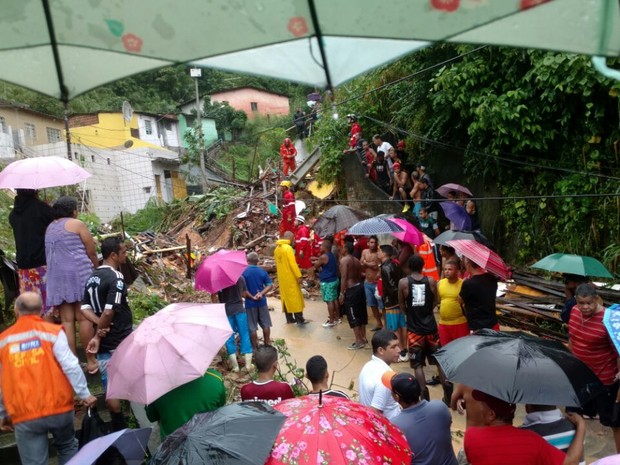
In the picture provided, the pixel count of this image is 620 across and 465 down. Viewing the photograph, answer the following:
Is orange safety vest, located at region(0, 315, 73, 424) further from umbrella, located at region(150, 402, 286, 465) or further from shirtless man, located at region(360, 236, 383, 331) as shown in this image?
shirtless man, located at region(360, 236, 383, 331)

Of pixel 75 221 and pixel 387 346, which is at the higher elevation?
pixel 75 221

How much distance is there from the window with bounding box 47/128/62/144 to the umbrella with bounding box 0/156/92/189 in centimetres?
2582

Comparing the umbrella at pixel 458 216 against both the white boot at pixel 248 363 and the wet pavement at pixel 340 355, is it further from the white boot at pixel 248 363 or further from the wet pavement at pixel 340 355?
the white boot at pixel 248 363

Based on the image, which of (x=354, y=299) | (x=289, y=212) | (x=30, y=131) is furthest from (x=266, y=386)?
(x=30, y=131)

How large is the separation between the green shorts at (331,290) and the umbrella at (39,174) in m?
5.21

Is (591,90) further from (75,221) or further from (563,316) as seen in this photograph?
(75,221)

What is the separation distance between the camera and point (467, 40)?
2.06 metres

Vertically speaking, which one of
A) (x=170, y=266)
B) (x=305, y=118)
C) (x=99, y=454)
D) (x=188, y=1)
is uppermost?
(x=305, y=118)

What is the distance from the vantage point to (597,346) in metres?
4.63

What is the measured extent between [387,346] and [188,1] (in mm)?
3124

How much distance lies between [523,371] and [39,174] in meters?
4.76

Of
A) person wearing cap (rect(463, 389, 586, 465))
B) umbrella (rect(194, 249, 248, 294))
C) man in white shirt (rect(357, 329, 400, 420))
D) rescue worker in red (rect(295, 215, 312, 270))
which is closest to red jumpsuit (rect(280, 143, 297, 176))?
rescue worker in red (rect(295, 215, 312, 270))

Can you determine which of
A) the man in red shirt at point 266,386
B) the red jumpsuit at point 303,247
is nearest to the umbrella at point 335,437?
the man in red shirt at point 266,386

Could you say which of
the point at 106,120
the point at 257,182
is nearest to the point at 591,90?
the point at 257,182
